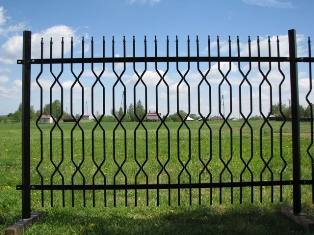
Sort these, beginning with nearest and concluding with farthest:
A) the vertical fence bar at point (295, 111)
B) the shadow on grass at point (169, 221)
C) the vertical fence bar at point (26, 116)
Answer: the shadow on grass at point (169, 221) < the vertical fence bar at point (26, 116) < the vertical fence bar at point (295, 111)

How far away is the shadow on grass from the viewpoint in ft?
12.0

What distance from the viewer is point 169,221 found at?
3953 millimetres

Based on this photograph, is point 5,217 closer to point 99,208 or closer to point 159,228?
point 99,208

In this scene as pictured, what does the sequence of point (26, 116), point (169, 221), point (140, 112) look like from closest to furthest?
1. point (26, 116)
2. point (169, 221)
3. point (140, 112)

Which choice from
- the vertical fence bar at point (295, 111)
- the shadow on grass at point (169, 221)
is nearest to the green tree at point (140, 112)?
the shadow on grass at point (169, 221)

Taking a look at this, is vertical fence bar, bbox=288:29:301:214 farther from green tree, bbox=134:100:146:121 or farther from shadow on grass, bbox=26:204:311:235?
green tree, bbox=134:100:146:121

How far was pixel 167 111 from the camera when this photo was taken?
405 cm

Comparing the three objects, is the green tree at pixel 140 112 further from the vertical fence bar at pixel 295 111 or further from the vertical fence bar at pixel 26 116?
the vertical fence bar at pixel 295 111

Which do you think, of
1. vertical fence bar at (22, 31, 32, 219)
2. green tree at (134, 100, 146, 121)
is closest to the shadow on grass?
vertical fence bar at (22, 31, 32, 219)

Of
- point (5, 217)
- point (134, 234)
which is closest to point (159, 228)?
point (134, 234)

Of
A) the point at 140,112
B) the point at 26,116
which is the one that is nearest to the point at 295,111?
the point at 140,112

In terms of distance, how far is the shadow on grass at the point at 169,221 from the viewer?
3643 millimetres

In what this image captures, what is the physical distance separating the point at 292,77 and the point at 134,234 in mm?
2565

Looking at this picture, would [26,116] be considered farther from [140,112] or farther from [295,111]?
[295,111]
